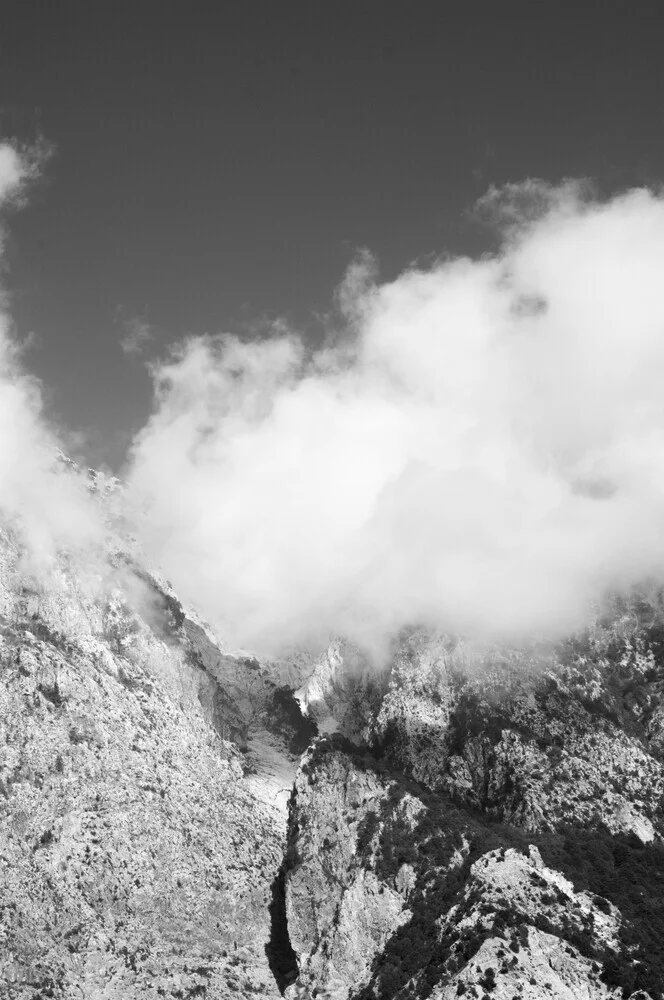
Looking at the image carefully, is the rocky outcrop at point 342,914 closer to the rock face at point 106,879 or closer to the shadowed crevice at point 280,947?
the shadowed crevice at point 280,947

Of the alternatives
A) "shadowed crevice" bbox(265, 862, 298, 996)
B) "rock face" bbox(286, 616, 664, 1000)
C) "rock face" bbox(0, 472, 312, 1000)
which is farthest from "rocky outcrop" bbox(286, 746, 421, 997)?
"rock face" bbox(0, 472, 312, 1000)

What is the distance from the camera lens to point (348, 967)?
17688 centimetres

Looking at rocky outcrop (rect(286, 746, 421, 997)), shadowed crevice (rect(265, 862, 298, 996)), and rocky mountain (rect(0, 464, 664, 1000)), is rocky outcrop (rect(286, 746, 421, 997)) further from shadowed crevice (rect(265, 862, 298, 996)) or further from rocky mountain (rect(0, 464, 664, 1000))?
shadowed crevice (rect(265, 862, 298, 996))

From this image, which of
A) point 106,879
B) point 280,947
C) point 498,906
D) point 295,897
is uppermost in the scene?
point 498,906

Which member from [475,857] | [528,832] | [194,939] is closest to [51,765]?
[194,939]

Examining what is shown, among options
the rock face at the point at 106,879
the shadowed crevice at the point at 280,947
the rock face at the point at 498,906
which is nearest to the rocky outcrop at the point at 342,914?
the rock face at the point at 498,906

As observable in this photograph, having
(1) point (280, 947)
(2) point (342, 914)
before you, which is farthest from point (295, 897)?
(2) point (342, 914)

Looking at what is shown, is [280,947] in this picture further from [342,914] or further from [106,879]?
[106,879]

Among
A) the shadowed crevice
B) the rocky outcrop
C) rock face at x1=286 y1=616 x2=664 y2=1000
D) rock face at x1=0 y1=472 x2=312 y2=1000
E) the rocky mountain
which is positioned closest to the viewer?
rock face at x1=286 y1=616 x2=664 y2=1000

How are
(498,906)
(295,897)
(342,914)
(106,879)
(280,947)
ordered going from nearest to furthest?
(498,906) → (106,879) → (342,914) → (280,947) → (295,897)

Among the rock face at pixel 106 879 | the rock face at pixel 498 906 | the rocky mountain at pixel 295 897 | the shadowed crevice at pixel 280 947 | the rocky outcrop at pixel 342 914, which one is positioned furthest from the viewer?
the shadowed crevice at pixel 280 947

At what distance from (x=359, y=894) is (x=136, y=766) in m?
55.9

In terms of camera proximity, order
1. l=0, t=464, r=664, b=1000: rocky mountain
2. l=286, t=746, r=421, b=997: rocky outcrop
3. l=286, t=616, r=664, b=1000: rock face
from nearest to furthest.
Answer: l=286, t=616, r=664, b=1000: rock face, l=0, t=464, r=664, b=1000: rocky mountain, l=286, t=746, r=421, b=997: rocky outcrop

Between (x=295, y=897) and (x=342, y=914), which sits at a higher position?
(x=295, y=897)
